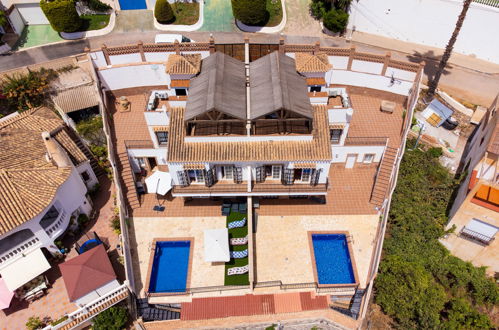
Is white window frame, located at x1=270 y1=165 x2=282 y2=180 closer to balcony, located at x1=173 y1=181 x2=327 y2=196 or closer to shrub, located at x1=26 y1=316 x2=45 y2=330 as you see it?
balcony, located at x1=173 y1=181 x2=327 y2=196

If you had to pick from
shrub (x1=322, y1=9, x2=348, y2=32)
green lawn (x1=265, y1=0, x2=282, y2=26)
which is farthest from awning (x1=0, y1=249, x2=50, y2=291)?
shrub (x1=322, y1=9, x2=348, y2=32)

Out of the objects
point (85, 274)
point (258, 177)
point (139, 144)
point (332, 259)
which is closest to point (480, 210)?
point (332, 259)

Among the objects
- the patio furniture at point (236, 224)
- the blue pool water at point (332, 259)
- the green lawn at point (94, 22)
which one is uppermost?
the green lawn at point (94, 22)

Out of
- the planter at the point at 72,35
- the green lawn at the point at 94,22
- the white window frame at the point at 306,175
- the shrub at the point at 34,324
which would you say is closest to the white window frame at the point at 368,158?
the white window frame at the point at 306,175

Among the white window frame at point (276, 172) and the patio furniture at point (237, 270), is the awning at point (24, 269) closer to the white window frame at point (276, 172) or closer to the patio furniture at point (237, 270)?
the patio furniture at point (237, 270)

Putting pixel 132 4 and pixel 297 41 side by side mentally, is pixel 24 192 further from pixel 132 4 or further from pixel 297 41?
pixel 297 41

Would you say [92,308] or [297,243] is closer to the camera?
[92,308]
